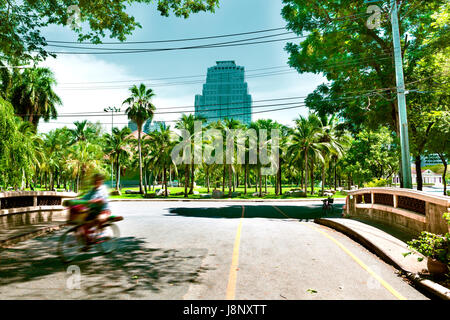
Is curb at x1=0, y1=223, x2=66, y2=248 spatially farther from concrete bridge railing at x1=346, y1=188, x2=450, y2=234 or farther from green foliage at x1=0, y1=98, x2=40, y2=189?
concrete bridge railing at x1=346, y1=188, x2=450, y2=234

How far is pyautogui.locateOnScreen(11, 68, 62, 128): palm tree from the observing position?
117 feet

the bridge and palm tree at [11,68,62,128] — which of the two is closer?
the bridge

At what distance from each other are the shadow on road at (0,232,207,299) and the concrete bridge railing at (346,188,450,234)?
5692mm

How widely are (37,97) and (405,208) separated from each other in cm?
4147

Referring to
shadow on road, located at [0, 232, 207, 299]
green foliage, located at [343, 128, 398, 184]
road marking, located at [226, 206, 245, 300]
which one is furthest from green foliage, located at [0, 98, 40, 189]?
green foliage, located at [343, 128, 398, 184]

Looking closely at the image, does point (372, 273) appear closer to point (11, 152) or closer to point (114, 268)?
point (114, 268)

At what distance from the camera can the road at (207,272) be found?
4.53 m

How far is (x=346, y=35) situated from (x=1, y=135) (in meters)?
18.9

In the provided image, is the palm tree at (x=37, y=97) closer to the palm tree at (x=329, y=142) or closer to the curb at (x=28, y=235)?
the curb at (x=28, y=235)

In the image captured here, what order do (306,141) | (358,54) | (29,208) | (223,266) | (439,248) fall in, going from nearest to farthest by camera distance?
(439,248) < (223,266) < (29,208) < (358,54) < (306,141)

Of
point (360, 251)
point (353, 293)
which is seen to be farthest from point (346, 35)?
point (353, 293)

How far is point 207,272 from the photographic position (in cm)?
559

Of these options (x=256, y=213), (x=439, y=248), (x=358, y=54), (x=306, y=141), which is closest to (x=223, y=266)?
(x=439, y=248)

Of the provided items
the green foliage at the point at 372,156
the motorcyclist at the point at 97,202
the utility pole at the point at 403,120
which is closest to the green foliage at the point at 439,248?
the motorcyclist at the point at 97,202
